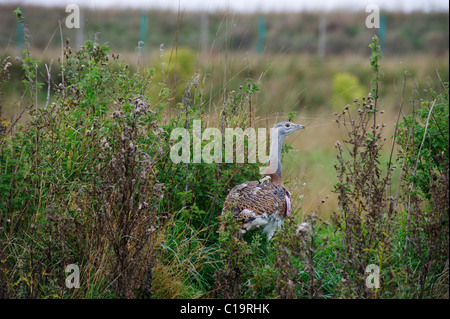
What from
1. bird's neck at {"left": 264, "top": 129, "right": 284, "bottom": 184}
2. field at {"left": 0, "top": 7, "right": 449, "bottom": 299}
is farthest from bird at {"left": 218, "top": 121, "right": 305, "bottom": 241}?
field at {"left": 0, "top": 7, "right": 449, "bottom": 299}

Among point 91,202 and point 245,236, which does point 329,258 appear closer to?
point 245,236

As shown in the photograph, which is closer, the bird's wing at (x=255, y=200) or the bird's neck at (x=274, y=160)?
the bird's wing at (x=255, y=200)

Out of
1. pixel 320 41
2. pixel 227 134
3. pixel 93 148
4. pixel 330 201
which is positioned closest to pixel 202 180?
pixel 227 134

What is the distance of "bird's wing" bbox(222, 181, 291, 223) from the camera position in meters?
4.00

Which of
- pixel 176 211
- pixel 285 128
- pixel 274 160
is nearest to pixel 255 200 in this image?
pixel 274 160

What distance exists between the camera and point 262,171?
4.53m

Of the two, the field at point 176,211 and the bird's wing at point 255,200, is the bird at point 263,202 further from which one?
the field at point 176,211

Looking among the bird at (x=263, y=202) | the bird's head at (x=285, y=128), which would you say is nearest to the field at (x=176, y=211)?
the bird at (x=263, y=202)

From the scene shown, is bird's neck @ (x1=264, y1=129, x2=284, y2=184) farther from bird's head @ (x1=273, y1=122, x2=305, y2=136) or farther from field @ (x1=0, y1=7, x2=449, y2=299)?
field @ (x1=0, y1=7, x2=449, y2=299)

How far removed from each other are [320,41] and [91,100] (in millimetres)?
19973

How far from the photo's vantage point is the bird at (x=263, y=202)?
4.00 meters

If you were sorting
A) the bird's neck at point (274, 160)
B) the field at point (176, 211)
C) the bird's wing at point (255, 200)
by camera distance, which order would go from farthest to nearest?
the bird's neck at point (274, 160), the bird's wing at point (255, 200), the field at point (176, 211)

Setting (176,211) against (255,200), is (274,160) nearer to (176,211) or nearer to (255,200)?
(255,200)

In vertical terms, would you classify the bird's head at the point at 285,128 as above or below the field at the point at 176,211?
above
